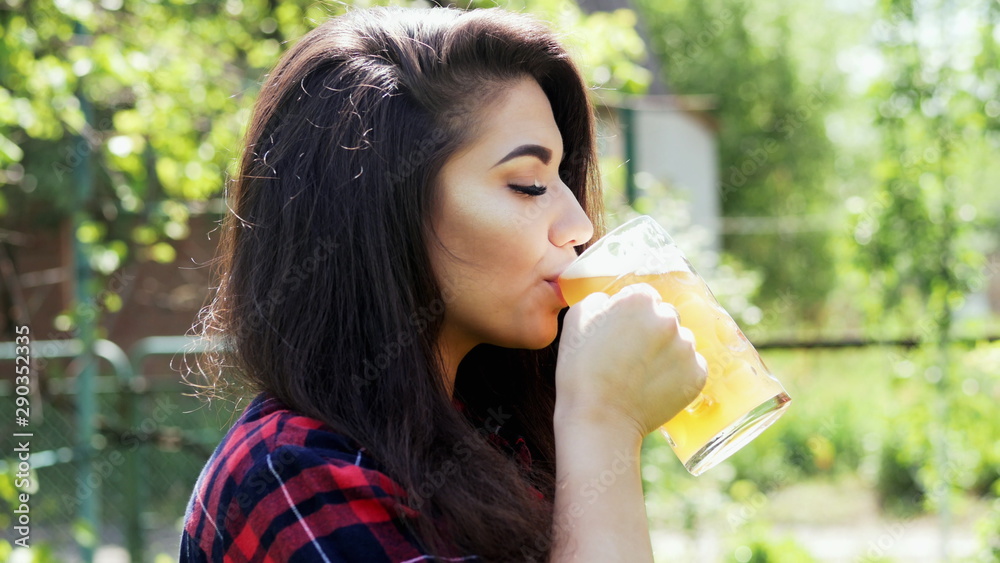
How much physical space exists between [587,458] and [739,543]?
359 centimetres

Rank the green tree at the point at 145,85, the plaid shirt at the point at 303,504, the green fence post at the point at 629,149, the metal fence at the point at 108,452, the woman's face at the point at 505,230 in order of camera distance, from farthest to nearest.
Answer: the green fence post at the point at 629,149, the metal fence at the point at 108,452, the green tree at the point at 145,85, the woman's face at the point at 505,230, the plaid shirt at the point at 303,504

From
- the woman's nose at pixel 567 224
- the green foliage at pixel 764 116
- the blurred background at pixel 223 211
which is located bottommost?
the green foliage at pixel 764 116

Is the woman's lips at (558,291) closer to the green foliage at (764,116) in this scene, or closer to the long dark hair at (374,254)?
the long dark hair at (374,254)

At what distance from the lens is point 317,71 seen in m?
1.33

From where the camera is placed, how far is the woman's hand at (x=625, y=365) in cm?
115

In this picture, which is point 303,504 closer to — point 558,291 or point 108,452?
point 558,291

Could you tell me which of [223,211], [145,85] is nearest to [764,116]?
[223,211]

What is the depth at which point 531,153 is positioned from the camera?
51.4 inches

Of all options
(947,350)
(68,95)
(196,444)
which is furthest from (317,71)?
(947,350)

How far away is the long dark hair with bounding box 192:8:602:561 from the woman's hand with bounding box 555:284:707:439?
0.14 metres

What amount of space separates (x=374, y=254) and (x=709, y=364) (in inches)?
20.9

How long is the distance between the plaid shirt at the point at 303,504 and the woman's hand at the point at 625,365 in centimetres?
24

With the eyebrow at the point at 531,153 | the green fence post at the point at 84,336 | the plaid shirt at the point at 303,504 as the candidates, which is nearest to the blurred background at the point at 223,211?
the green fence post at the point at 84,336

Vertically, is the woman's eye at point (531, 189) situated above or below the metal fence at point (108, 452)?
above
